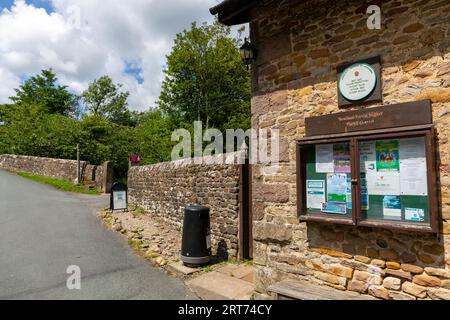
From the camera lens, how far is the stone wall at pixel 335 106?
127 inches

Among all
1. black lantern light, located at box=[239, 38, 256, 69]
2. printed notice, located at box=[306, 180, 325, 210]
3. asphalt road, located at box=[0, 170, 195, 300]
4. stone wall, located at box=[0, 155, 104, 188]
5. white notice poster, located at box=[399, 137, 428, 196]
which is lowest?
asphalt road, located at box=[0, 170, 195, 300]

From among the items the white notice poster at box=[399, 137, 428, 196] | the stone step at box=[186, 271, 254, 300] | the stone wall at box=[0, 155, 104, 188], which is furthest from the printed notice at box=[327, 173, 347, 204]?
the stone wall at box=[0, 155, 104, 188]

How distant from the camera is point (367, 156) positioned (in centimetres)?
365

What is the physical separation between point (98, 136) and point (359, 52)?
20855 millimetres

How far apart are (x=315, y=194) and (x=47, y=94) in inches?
1467

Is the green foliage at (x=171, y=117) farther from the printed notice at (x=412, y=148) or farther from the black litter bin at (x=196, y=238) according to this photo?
the printed notice at (x=412, y=148)

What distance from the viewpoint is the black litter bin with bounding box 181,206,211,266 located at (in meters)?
5.94

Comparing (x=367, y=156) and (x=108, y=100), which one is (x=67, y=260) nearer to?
(x=367, y=156)

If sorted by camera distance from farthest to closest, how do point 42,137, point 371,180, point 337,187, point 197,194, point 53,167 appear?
point 42,137, point 53,167, point 197,194, point 337,187, point 371,180

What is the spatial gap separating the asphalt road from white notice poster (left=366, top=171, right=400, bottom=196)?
9.58 ft

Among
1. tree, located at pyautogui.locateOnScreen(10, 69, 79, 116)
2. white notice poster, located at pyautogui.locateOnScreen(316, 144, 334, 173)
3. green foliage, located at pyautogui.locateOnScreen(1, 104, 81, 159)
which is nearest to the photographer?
white notice poster, located at pyautogui.locateOnScreen(316, 144, 334, 173)

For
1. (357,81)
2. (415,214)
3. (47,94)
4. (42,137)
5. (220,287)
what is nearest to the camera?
(415,214)

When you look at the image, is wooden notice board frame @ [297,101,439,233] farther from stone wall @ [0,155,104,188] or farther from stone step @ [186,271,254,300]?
stone wall @ [0,155,104,188]

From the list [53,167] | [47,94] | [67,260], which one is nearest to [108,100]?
[47,94]
